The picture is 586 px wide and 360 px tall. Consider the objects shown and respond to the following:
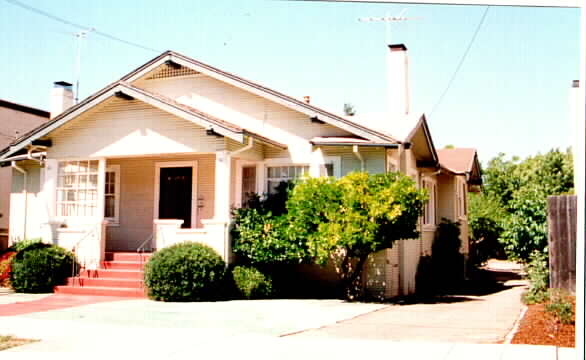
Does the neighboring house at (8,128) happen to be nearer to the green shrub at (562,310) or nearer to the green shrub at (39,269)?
the green shrub at (39,269)

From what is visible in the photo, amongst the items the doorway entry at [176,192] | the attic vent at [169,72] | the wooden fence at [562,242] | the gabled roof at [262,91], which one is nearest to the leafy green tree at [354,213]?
the gabled roof at [262,91]

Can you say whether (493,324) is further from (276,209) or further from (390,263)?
(276,209)

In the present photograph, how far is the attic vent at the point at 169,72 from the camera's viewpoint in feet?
55.7

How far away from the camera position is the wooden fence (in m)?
11.5

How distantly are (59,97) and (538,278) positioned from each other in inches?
623

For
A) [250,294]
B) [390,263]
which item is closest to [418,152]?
[390,263]

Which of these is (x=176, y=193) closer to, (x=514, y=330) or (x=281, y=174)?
(x=281, y=174)

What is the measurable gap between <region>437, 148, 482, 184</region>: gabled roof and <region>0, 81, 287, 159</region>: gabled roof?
8.72 m

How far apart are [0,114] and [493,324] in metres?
18.6

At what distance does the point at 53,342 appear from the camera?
8.23 m

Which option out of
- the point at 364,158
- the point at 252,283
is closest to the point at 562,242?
the point at 364,158

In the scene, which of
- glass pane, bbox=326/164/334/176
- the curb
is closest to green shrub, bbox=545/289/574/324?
the curb

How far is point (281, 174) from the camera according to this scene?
15.6 m

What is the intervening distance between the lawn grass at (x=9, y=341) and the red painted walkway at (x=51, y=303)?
2.63 meters
